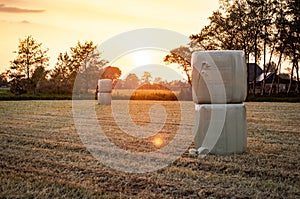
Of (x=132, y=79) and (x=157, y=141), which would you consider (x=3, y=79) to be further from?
(x=157, y=141)

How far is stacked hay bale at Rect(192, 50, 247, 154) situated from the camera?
6.17 metres

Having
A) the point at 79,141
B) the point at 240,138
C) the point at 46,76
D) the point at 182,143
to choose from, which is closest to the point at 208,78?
the point at 240,138

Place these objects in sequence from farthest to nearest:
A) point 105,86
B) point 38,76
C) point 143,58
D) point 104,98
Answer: point 38,76 < point 105,86 < point 104,98 < point 143,58

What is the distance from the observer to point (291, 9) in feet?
145

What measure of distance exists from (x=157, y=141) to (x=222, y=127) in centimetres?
188

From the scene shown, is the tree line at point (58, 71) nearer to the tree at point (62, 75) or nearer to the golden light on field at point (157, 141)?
the tree at point (62, 75)

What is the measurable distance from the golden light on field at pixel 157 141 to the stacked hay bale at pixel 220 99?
116cm

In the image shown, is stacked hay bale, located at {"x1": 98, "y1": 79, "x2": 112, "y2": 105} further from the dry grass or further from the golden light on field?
the golden light on field

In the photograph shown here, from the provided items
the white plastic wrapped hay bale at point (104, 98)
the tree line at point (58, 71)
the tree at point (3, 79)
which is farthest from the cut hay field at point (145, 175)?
the tree at point (3, 79)

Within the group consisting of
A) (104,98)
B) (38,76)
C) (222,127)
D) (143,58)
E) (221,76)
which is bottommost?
(222,127)

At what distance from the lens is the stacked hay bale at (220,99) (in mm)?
6168

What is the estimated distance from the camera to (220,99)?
6.21 m

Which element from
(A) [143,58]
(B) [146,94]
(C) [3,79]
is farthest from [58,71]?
(A) [143,58]

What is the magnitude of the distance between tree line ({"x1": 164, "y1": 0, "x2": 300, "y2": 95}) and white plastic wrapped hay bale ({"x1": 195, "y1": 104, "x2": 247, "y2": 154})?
121ft
